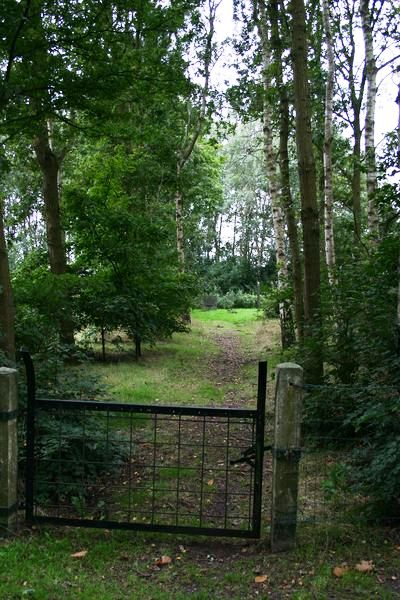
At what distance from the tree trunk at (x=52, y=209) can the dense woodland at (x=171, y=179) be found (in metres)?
0.04

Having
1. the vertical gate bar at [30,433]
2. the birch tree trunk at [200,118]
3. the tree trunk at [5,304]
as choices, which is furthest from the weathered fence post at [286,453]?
the birch tree trunk at [200,118]

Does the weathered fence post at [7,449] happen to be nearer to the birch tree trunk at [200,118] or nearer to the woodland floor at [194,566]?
the woodland floor at [194,566]

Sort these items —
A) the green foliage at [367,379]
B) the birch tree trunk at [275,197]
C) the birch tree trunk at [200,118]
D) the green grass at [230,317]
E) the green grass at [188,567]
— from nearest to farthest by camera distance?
1. the green grass at [188,567]
2. the green foliage at [367,379]
3. the birch tree trunk at [275,197]
4. the birch tree trunk at [200,118]
5. the green grass at [230,317]

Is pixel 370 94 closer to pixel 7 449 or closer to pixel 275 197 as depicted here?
pixel 275 197

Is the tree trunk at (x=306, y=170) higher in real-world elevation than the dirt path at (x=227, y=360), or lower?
higher

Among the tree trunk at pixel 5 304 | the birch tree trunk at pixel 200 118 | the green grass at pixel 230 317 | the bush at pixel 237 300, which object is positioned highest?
the birch tree trunk at pixel 200 118

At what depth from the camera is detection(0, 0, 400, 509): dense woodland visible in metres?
6.55

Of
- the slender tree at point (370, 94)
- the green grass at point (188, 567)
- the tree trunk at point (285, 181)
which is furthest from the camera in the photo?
the slender tree at point (370, 94)

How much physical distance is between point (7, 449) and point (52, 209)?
9.94 metres

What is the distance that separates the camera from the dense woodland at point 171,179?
6555 millimetres

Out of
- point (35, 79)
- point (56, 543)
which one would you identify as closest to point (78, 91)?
point (35, 79)

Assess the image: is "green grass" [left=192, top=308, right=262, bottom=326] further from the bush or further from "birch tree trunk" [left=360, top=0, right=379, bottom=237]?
"birch tree trunk" [left=360, top=0, right=379, bottom=237]

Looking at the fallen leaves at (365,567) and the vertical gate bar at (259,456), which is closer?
the fallen leaves at (365,567)

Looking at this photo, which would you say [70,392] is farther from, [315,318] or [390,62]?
[390,62]
